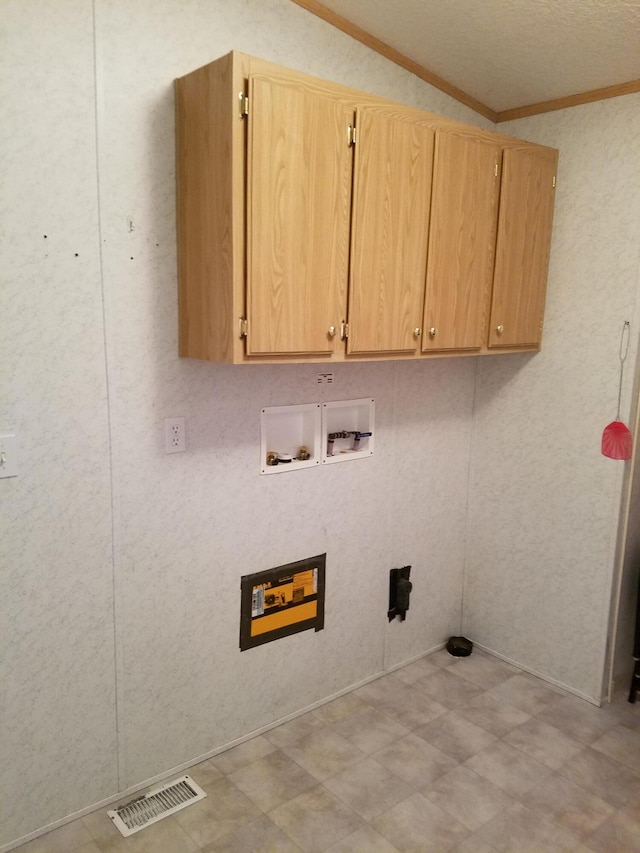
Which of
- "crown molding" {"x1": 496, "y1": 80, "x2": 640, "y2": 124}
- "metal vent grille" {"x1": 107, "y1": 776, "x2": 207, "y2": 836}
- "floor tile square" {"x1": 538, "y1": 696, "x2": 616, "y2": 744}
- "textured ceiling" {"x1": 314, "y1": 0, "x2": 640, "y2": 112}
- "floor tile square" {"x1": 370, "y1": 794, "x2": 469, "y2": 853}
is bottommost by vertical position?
"floor tile square" {"x1": 370, "y1": 794, "x2": 469, "y2": 853}

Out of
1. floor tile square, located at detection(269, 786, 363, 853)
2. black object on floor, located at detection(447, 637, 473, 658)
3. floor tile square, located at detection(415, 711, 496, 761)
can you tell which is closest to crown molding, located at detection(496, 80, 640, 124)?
black object on floor, located at detection(447, 637, 473, 658)

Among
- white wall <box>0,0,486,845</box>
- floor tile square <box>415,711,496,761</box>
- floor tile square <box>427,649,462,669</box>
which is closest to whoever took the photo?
white wall <box>0,0,486,845</box>

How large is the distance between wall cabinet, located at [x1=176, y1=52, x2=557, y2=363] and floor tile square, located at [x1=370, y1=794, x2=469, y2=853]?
5.23ft

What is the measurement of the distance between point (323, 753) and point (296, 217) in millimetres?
2013

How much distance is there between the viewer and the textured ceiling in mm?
2145

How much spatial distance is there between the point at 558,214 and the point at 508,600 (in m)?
1.89

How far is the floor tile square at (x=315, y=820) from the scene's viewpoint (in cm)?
210

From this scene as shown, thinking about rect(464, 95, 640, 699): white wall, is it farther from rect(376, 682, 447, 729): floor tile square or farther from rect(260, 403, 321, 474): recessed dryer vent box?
rect(260, 403, 321, 474): recessed dryer vent box

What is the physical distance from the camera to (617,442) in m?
2.68

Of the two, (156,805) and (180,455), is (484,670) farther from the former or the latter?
(180,455)

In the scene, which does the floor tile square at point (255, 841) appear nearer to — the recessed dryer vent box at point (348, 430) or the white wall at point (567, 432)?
the recessed dryer vent box at point (348, 430)

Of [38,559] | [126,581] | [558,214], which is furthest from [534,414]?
[38,559]

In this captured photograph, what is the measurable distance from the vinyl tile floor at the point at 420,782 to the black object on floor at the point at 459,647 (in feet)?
0.85

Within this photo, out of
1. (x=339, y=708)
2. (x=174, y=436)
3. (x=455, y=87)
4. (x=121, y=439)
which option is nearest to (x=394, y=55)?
(x=455, y=87)
